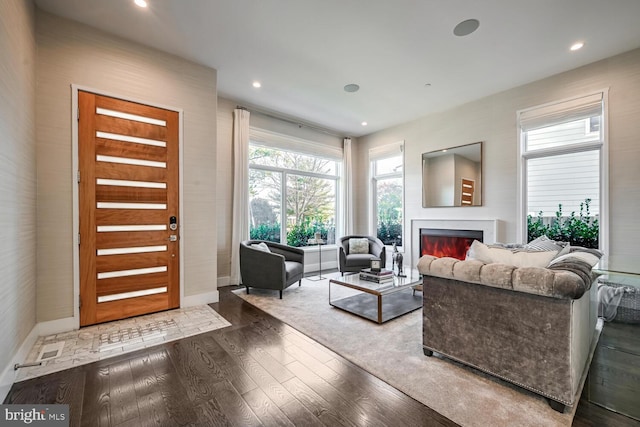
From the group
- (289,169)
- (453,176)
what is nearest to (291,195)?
(289,169)

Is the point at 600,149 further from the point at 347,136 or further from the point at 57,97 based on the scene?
the point at 57,97

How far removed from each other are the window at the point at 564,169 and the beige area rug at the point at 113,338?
4688 mm

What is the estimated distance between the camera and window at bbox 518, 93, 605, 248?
356 cm

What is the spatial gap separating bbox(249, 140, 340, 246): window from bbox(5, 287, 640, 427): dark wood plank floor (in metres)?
2.93

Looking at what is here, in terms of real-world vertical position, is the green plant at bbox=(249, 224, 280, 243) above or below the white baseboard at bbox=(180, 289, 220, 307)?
above

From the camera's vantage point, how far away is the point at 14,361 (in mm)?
2025

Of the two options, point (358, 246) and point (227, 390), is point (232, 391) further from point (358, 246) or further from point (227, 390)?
point (358, 246)

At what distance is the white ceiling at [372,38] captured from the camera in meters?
2.60

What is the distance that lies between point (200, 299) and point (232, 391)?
1980 millimetres

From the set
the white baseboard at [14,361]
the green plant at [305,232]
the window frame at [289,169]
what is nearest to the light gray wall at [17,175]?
the white baseboard at [14,361]

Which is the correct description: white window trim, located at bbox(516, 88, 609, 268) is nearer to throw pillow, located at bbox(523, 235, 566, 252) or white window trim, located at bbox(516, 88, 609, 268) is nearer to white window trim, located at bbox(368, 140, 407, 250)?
throw pillow, located at bbox(523, 235, 566, 252)

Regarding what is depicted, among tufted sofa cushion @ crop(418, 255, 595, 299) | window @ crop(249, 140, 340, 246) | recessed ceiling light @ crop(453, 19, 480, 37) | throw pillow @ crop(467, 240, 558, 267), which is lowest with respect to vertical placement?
tufted sofa cushion @ crop(418, 255, 595, 299)

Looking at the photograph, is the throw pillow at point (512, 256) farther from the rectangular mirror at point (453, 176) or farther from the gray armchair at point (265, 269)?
the rectangular mirror at point (453, 176)

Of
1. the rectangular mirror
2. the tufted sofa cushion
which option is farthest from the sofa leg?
the rectangular mirror
